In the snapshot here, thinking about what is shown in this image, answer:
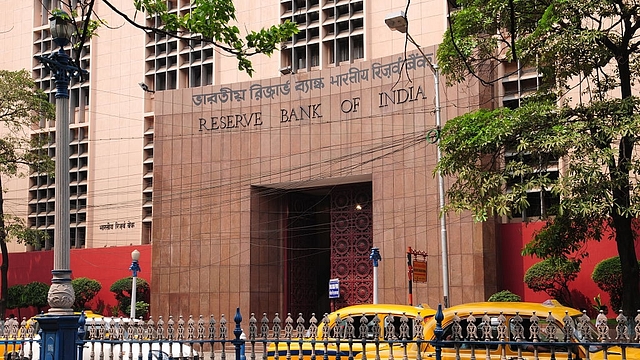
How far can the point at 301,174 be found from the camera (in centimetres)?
2766

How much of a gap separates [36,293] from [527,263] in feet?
65.3

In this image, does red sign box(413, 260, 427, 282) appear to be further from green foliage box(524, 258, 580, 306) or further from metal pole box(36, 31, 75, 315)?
metal pole box(36, 31, 75, 315)

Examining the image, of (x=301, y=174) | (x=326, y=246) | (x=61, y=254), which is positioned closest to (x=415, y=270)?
(x=301, y=174)

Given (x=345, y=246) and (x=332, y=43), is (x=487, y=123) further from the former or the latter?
(x=332, y=43)

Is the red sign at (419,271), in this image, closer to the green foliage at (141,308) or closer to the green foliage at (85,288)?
the green foliage at (141,308)

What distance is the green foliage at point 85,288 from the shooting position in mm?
32250

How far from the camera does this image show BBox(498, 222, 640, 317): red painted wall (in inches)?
927

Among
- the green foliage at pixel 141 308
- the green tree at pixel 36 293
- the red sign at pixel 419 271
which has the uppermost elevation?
the red sign at pixel 419 271

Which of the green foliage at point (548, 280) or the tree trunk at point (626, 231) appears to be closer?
the tree trunk at point (626, 231)

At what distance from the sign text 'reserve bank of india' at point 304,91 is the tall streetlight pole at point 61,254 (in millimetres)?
16038

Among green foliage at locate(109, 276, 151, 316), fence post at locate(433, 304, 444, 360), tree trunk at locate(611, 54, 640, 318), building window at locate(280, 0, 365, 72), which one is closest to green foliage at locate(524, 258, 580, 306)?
tree trunk at locate(611, 54, 640, 318)

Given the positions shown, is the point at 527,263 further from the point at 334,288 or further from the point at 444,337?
the point at 444,337

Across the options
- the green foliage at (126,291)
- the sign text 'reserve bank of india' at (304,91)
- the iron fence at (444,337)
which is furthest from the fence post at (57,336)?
the green foliage at (126,291)

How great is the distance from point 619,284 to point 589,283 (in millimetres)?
2125
